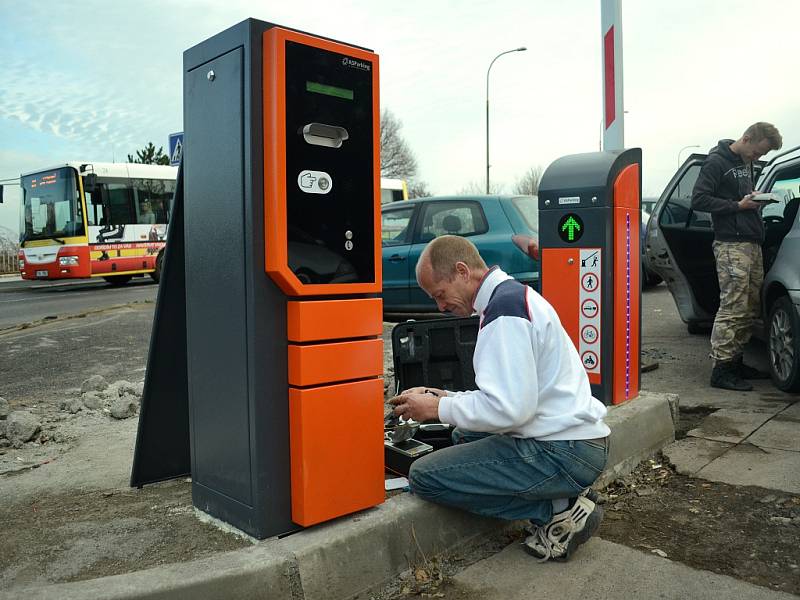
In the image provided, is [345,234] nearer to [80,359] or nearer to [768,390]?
[768,390]

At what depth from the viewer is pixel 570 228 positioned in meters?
4.31

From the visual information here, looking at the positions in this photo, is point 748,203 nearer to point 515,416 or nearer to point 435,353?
point 435,353

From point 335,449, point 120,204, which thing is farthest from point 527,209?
point 120,204

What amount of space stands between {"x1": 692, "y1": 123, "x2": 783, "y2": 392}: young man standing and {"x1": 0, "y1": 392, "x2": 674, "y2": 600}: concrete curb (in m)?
3.22

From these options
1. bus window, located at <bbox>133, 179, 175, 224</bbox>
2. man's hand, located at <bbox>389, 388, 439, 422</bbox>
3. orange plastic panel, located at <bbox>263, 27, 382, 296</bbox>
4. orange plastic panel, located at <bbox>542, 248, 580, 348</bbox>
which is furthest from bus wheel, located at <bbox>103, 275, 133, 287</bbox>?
orange plastic panel, located at <bbox>263, 27, 382, 296</bbox>

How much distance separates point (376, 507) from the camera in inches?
112

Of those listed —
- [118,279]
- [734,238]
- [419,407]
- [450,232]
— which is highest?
[450,232]

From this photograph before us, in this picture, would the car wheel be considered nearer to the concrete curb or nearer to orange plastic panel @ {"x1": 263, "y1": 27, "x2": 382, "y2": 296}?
the concrete curb

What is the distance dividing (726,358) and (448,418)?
12.1 feet

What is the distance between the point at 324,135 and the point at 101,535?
1.72 m

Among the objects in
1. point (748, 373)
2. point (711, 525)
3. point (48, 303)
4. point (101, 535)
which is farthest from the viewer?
point (48, 303)

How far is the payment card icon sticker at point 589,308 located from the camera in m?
4.27

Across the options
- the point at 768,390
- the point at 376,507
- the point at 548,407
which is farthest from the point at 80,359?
the point at 768,390

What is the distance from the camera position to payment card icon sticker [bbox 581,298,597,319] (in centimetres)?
427
